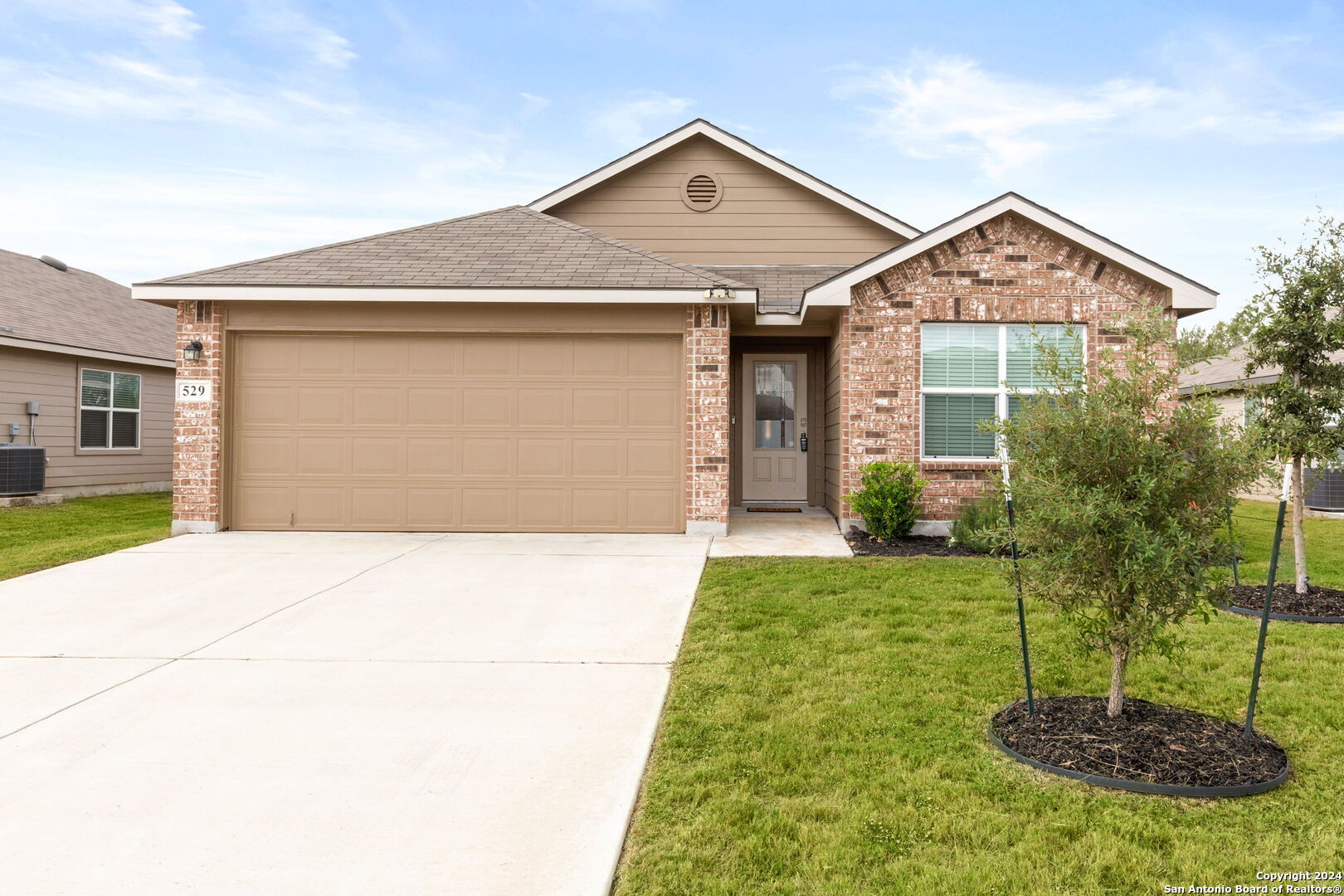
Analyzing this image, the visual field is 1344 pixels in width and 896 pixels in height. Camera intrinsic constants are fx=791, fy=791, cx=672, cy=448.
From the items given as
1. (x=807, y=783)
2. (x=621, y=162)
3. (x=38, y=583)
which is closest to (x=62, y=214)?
(x=621, y=162)

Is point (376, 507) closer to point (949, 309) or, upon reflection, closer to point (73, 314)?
point (949, 309)

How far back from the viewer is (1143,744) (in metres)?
3.55

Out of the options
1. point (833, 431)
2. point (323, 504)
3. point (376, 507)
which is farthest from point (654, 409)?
point (323, 504)

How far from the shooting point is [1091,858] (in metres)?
2.72

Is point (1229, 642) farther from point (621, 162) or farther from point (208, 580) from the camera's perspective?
point (621, 162)

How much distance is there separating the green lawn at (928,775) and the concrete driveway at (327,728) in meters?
0.32

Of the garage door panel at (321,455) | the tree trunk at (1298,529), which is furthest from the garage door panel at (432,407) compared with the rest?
the tree trunk at (1298,529)

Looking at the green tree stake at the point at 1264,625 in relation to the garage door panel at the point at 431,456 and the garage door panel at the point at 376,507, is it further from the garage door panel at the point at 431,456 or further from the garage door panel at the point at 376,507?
the garage door panel at the point at 376,507

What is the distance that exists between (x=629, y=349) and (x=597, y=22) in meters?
11.0

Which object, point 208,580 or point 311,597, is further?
point 208,580

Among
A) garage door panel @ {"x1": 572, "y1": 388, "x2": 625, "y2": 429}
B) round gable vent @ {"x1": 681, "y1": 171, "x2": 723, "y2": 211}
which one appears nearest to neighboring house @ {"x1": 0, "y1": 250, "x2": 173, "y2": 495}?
garage door panel @ {"x1": 572, "y1": 388, "x2": 625, "y2": 429}

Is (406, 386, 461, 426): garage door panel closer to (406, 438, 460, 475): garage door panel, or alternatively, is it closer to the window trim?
(406, 438, 460, 475): garage door panel

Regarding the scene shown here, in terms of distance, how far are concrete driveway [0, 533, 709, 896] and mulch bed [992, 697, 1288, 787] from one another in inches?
72.3

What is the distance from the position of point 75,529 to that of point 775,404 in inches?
411
